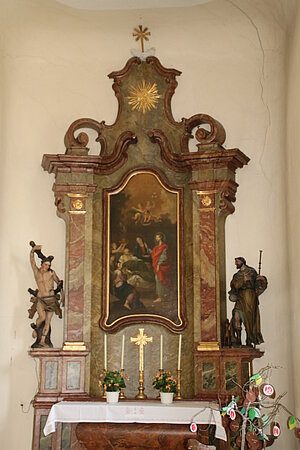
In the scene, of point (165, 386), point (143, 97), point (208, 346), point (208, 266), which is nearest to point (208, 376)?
point (208, 346)

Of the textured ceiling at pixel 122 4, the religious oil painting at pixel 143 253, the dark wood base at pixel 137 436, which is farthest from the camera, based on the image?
the textured ceiling at pixel 122 4

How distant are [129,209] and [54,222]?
3.22 ft

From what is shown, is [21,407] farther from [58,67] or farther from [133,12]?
[133,12]

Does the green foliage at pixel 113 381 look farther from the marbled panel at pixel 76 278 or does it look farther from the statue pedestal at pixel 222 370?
the statue pedestal at pixel 222 370

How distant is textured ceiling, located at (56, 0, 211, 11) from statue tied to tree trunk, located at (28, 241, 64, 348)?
3308mm

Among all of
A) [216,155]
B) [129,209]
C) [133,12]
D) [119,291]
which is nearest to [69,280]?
[119,291]

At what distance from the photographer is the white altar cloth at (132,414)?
7387 mm

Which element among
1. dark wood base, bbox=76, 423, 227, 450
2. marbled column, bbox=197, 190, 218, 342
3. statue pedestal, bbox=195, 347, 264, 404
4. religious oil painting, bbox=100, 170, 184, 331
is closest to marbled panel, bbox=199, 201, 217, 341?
marbled column, bbox=197, 190, 218, 342

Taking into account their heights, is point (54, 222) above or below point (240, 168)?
below

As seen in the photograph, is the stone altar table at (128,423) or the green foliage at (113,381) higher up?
the green foliage at (113,381)

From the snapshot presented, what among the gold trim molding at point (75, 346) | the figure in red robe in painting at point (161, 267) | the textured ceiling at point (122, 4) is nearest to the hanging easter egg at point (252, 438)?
the gold trim molding at point (75, 346)

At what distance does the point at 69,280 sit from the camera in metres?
8.58

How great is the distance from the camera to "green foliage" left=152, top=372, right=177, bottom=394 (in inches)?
310

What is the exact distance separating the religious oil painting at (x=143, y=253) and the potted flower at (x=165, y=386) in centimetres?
78
